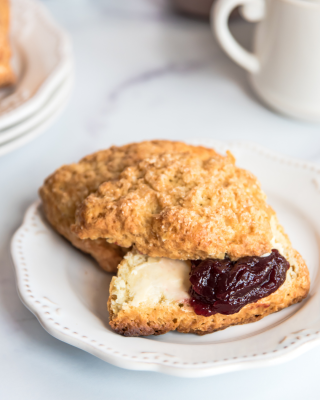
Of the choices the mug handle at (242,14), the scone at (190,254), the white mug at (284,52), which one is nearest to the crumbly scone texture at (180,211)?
the scone at (190,254)

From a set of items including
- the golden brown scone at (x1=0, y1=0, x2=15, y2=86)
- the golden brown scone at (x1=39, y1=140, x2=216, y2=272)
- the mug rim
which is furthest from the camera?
the golden brown scone at (x1=0, y1=0, x2=15, y2=86)

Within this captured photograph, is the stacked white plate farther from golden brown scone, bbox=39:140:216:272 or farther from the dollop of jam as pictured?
the dollop of jam

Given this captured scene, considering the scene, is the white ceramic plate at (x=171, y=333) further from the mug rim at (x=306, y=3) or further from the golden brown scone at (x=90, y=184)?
the mug rim at (x=306, y=3)

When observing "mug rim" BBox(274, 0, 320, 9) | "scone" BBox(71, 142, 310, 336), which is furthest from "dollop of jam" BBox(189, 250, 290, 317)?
"mug rim" BBox(274, 0, 320, 9)

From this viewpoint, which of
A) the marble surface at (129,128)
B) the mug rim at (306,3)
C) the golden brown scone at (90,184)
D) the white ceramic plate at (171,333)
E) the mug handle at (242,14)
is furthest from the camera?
the mug handle at (242,14)

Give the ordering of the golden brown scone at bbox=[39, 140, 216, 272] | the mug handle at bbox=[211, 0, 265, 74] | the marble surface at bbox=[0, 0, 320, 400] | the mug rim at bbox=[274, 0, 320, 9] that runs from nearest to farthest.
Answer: the marble surface at bbox=[0, 0, 320, 400], the golden brown scone at bbox=[39, 140, 216, 272], the mug rim at bbox=[274, 0, 320, 9], the mug handle at bbox=[211, 0, 265, 74]

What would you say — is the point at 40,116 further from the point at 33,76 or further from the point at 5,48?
the point at 5,48

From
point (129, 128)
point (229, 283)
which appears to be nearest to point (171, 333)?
point (229, 283)

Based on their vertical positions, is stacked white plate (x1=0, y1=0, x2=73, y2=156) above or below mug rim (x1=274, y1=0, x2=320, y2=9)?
below

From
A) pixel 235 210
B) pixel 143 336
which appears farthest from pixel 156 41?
pixel 143 336
